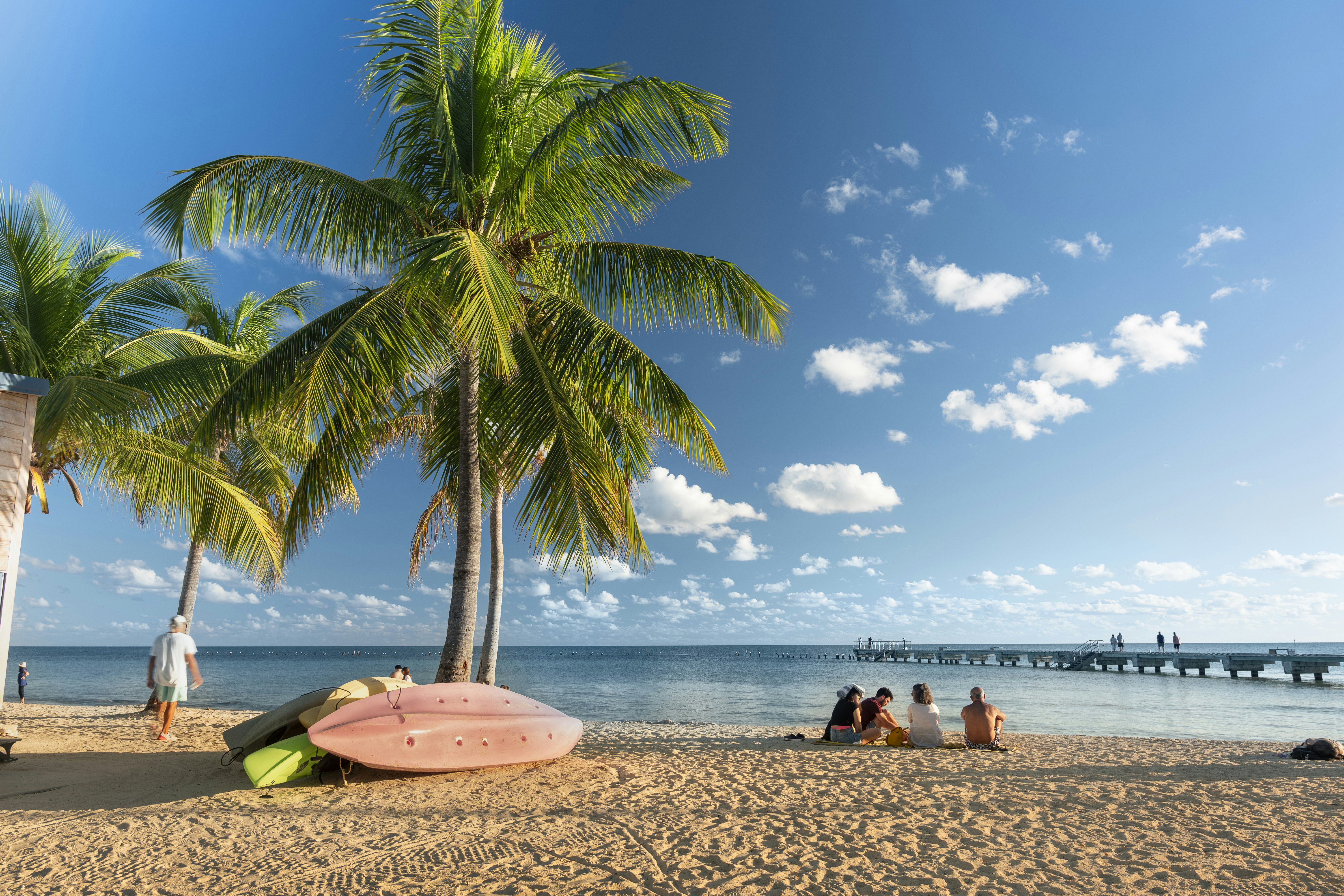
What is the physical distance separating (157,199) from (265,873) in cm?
690

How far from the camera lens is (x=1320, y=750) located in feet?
26.2

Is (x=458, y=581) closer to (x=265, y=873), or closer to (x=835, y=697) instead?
(x=265, y=873)

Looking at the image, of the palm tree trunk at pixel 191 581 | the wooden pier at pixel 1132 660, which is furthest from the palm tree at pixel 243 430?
the wooden pier at pixel 1132 660

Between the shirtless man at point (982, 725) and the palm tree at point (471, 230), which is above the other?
the palm tree at point (471, 230)

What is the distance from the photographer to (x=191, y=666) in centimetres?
843

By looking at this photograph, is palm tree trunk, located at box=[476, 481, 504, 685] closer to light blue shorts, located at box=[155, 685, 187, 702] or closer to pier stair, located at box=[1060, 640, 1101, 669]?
light blue shorts, located at box=[155, 685, 187, 702]

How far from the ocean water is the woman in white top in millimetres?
8529

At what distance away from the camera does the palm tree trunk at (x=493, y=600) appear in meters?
12.6

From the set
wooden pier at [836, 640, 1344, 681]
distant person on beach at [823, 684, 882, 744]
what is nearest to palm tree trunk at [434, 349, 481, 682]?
distant person on beach at [823, 684, 882, 744]

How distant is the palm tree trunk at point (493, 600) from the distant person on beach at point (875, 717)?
21.7ft

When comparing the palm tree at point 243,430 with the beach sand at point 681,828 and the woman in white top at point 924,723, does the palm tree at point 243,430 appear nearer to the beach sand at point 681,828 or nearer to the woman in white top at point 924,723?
the beach sand at point 681,828

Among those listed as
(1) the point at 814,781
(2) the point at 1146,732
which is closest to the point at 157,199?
(1) the point at 814,781

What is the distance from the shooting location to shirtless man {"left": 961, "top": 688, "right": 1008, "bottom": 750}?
27.9 ft

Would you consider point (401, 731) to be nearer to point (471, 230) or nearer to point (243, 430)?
point (471, 230)
